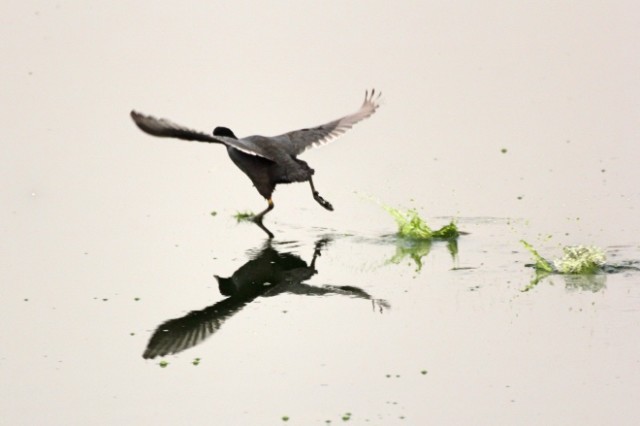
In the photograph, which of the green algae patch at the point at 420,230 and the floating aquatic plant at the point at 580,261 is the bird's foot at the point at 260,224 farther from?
the floating aquatic plant at the point at 580,261

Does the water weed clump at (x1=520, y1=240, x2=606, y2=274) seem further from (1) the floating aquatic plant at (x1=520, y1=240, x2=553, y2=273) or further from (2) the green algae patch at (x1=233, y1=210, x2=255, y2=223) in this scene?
(2) the green algae patch at (x1=233, y1=210, x2=255, y2=223)

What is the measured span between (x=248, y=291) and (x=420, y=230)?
2.24m

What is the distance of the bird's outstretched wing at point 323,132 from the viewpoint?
34.7 ft

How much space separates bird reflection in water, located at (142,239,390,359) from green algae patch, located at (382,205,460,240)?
0.76 m

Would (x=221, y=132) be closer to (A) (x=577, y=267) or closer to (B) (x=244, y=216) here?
(B) (x=244, y=216)

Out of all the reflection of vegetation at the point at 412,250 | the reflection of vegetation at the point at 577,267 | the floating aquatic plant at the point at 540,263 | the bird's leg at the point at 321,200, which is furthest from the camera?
the bird's leg at the point at 321,200

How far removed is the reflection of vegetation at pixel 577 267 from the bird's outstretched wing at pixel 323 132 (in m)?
2.55

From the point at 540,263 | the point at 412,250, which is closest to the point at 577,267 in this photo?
the point at 540,263

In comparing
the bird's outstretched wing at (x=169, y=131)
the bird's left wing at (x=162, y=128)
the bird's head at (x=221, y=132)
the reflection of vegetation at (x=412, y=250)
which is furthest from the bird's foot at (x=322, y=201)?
the bird's left wing at (x=162, y=128)

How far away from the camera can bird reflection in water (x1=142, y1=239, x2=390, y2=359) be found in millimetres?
7574

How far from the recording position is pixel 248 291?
8.62m

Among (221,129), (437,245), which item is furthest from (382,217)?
(221,129)

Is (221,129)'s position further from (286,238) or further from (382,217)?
(382,217)

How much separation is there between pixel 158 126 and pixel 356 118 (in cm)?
369
